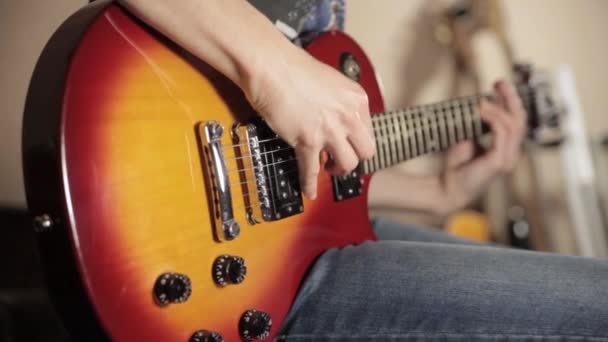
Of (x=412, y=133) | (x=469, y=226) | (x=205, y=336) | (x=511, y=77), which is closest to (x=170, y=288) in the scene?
(x=205, y=336)

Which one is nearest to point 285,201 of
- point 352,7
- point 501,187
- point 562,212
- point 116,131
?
point 116,131

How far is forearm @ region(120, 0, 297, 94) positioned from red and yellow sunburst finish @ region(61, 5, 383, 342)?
21mm

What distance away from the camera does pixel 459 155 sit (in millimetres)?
1134

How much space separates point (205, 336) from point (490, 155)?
79 cm

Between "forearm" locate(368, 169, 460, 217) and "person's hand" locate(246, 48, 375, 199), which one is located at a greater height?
"person's hand" locate(246, 48, 375, 199)

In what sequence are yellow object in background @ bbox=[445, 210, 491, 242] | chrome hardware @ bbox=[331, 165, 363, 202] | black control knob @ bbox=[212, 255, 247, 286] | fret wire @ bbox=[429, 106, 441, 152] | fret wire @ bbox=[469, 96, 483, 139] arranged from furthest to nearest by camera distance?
yellow object in background @ bbox=[445, 210, 491, 242], fret wire @ bbox=[469, 96, 483, 139], fret wire @ bbox=[429, 106, 441, 152], chrome hardware @ bbox=[331, 165, 363, 202], black control knob @ bbox=[212, 255, 247, 286]

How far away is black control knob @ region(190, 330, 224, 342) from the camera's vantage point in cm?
51

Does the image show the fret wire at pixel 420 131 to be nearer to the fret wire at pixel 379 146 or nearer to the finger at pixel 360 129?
the fret wire at pixel 379 146

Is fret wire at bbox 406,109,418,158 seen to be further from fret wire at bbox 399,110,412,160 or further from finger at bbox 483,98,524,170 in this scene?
finger at bbox 483,98,524,170

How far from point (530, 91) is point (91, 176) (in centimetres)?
100

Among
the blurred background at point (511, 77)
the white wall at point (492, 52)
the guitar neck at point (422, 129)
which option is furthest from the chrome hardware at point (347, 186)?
the white wall at point (492, 52)

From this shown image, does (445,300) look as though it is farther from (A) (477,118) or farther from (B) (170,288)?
(A) (477,118)

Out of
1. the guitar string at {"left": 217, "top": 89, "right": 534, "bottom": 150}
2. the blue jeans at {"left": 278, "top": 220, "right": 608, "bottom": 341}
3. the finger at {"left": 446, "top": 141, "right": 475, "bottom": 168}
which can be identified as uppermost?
the guitar string at {"left": 217, "top": 89, "right": 534, "bottom": 150}

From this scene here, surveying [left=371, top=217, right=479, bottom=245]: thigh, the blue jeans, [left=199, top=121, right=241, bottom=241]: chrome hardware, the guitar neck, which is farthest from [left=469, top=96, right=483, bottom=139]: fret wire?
[left=199, top=121, right=241, bottom=241]: chrome hardware
